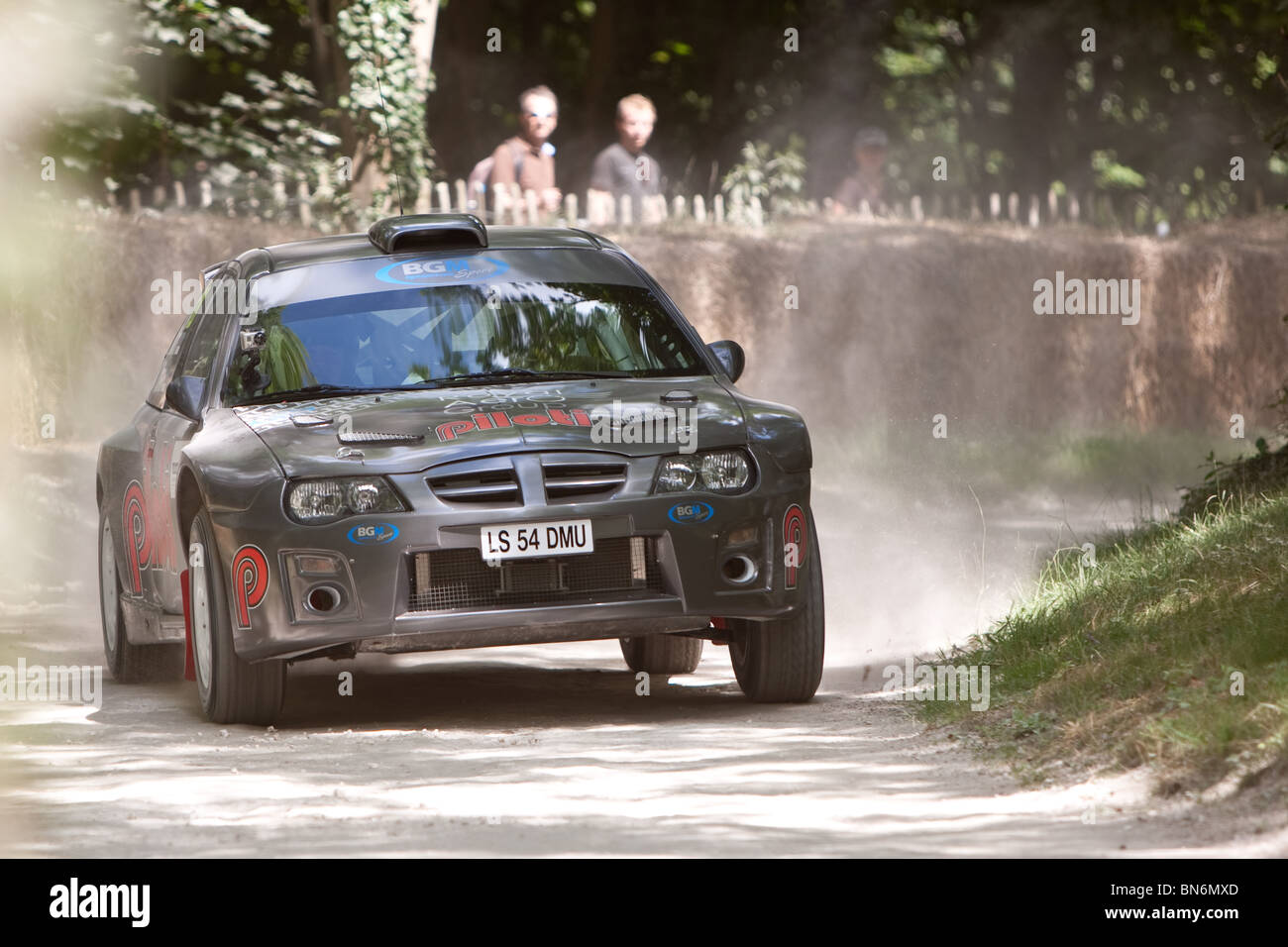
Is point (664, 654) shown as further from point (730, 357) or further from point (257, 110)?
point (257, 110)

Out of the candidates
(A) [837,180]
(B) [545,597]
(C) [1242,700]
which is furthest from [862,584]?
(A) [837,180]

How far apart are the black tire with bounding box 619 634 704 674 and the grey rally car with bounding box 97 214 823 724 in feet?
3.58

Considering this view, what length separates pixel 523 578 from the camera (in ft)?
22.4

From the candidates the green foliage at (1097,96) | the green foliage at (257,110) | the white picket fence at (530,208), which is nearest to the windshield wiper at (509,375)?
the white picket fence at (530,208)

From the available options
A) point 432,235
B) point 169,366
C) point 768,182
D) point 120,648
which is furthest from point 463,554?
point 768,182

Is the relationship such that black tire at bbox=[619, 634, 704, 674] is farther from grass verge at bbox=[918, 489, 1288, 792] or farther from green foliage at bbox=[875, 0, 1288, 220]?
green foliage at bbox=[875, 0, 1288, 220]

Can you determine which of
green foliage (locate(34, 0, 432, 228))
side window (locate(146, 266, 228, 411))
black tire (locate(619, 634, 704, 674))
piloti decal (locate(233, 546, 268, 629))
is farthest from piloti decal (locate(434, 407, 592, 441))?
green foliage (locate(34, 0, 432, 228))

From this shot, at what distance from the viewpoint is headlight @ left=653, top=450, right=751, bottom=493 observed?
6.91 metres

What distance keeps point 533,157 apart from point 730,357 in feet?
30.8

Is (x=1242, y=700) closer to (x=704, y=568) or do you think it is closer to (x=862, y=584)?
(x=704, y=568)

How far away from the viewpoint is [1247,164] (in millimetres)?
30781

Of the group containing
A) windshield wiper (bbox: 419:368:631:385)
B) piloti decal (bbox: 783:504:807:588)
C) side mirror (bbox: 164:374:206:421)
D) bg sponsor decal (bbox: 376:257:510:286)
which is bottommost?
piloti decal (bbox: 783:504:807:588)

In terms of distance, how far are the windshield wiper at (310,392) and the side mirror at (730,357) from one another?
4.53 ft

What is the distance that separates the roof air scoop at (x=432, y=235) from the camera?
8.16 metres
